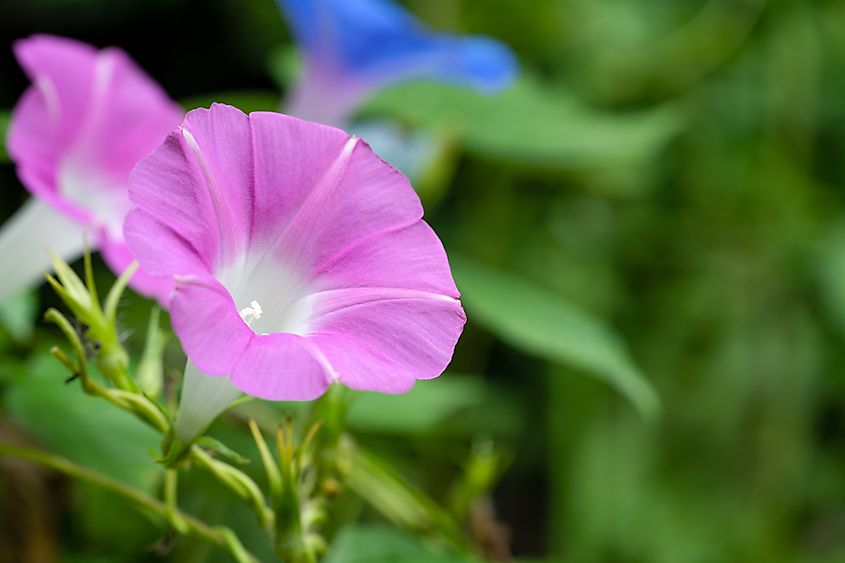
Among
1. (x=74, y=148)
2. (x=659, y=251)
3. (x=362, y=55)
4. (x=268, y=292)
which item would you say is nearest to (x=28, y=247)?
(x=74, y=148)

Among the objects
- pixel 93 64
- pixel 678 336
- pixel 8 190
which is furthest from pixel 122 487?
pixel 678 336

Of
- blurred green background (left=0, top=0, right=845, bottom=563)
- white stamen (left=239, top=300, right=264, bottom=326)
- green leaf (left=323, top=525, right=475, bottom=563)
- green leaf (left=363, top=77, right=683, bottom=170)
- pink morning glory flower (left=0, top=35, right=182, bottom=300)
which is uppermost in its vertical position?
white stamen (left=239, top=300, right=264, bottom=326)

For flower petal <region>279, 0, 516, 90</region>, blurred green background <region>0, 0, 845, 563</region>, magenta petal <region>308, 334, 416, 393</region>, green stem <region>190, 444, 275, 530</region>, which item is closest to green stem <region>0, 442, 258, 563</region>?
green stem <region>190, 444, 275, 530</region>

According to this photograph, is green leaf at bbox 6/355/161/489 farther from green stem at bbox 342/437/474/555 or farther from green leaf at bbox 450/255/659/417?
green leaf at bbox 450/255/659/417

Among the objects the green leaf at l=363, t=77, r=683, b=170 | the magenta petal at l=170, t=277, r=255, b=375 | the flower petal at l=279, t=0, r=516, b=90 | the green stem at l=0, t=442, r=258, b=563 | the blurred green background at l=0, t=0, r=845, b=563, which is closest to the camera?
the magenta petal at l=170, t=277, r=255, b=375

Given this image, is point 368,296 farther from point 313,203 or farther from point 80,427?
point 80,427

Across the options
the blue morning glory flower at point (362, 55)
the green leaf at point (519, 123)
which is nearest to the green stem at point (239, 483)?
the blue morning glory flower at point (362, 55)

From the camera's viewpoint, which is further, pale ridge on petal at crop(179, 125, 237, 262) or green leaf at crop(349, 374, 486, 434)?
green leaf at crop(349, 374, 486, 434)
